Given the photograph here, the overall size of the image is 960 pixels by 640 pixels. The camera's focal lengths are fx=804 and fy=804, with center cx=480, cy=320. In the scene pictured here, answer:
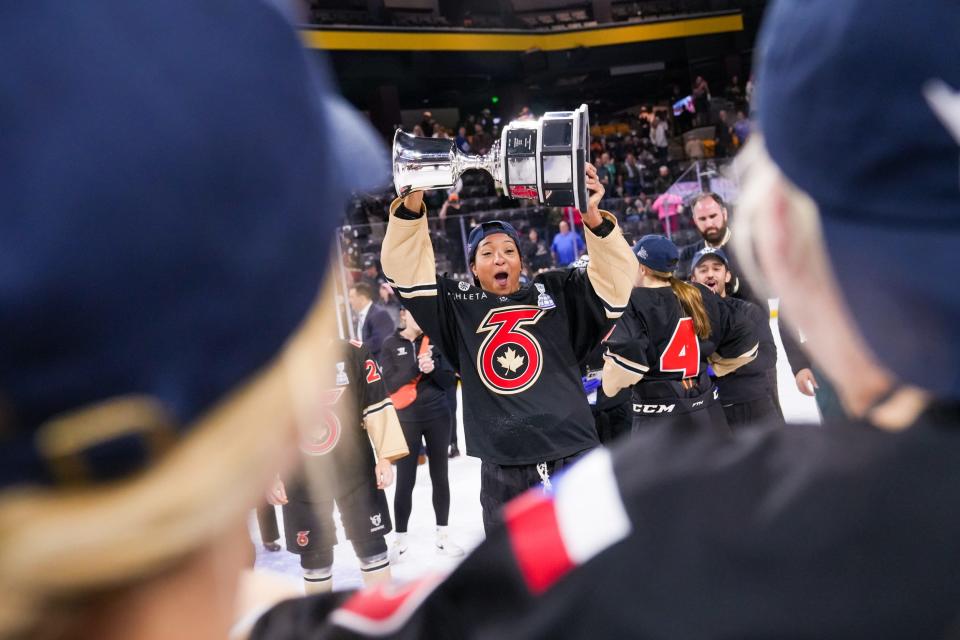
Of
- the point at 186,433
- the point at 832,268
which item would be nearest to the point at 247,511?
the point at 186,433

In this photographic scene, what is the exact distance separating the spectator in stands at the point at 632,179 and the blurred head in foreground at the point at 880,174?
1717 centimetres

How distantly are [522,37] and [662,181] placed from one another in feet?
19.7

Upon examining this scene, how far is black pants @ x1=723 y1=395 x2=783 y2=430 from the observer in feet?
15.0

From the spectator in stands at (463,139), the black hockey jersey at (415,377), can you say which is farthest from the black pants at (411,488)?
the spectator in stands at (463,139)

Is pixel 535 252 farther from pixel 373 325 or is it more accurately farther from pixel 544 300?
pixel 544 300

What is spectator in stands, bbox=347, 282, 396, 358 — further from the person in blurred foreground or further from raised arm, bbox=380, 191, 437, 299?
the person in blurred foreground

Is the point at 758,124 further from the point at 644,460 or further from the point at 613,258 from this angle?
the point at 613,258

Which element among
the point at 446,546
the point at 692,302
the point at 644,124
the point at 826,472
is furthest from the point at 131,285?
the point at 644,124

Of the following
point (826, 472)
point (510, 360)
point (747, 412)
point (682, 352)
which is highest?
point (826, 472)

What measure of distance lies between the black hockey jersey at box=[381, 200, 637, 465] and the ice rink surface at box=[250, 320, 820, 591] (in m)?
0.82

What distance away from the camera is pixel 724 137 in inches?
722

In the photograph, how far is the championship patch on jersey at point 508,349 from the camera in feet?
11.1

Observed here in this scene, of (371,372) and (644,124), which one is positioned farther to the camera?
(644,124)

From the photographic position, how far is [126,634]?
0.41 metres
